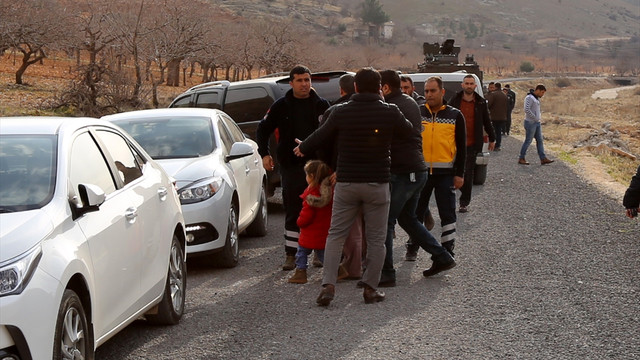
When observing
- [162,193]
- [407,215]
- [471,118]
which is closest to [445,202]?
[407,215]

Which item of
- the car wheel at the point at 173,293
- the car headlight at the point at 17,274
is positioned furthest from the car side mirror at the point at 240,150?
the car headlight at the point at 17,274

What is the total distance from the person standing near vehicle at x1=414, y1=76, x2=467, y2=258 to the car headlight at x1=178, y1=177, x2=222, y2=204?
213cm

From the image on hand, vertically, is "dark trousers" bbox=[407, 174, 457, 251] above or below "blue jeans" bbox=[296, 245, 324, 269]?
above

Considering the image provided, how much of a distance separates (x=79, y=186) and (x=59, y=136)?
1.70 feet

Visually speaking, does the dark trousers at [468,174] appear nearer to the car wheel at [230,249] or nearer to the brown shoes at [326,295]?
the car wheel at [230,249]

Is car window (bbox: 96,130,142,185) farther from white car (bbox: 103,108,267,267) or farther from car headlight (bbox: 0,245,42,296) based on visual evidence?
white car (bbox: 103,108,267,267)

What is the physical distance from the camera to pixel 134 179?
6.74 metres

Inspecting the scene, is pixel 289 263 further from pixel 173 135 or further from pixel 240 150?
pixel 173 135

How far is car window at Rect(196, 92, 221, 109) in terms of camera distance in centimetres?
1508

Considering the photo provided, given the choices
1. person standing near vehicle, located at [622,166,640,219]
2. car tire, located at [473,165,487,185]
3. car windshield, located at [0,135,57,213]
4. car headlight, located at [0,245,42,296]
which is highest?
car windshield, located at [0,135,57,213]

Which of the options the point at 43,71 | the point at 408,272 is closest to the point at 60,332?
the point at 408,272

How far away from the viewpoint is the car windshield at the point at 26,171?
5236mm

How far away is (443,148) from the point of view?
9.77m

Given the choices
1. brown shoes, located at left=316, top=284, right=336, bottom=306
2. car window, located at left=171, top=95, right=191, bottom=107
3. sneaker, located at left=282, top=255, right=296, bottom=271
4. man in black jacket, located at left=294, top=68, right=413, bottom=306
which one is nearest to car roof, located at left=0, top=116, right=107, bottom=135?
man in black jacket, located at left=294, top=68, right=413, bottom=306
